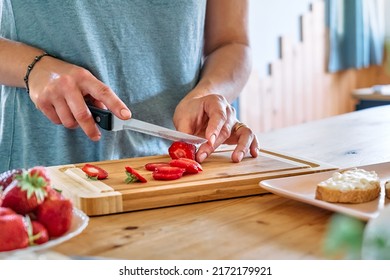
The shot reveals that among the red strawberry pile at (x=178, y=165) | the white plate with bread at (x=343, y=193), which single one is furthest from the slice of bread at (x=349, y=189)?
the red strawberry pile at (x=178, y=165)

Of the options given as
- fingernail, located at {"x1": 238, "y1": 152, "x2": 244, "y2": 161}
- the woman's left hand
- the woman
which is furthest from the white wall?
fingernail, located at {"x1": 238, "y1": 152, "x2": 244, "y2": 161}

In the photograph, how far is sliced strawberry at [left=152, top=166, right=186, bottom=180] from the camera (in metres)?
1.05

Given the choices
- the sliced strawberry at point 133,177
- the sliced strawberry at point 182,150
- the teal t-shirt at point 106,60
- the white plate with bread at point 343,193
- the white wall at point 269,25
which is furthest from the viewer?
the white wall at point 269,25

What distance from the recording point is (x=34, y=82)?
119 cm

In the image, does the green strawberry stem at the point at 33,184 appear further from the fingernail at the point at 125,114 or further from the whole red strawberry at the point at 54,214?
the fingernail at the point at 125,114

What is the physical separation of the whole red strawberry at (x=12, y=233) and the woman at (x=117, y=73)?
49 centimetres

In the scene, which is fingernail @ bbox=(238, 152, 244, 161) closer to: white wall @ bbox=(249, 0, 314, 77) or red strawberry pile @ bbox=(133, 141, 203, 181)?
red strawberry pile @ bbox=(133, 141, 203, 181)

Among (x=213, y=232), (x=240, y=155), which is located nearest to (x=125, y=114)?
(x=240, y=155)

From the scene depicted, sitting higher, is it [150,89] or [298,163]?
[150,89]

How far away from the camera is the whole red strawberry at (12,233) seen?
0.69 meters

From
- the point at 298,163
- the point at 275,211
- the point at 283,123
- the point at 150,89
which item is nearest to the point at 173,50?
the point at 150,89
